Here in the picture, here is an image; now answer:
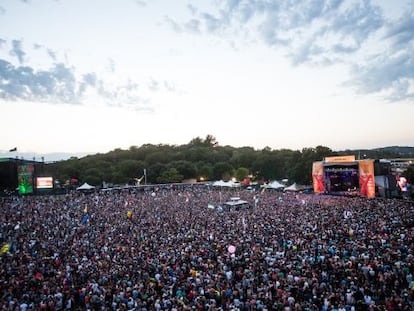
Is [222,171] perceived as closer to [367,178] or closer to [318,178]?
[318,178]

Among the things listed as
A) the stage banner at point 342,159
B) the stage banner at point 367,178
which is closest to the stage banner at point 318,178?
the stage banner at point 342,159

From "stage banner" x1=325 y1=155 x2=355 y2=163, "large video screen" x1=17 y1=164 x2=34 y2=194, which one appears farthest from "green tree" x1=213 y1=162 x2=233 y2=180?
"large video screen" x1=17 y1=164 x2=34 y2=194

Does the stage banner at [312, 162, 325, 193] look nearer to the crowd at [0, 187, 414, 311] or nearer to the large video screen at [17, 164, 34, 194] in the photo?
the crowd at [0, 187, 414, 311]

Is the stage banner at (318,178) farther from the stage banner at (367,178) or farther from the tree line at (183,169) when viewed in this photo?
the tree line at (183,169)

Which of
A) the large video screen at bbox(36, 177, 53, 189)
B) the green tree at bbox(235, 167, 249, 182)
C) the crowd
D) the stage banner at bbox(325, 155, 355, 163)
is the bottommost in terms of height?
the crowd

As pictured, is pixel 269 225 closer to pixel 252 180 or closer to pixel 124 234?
pixel 124 234

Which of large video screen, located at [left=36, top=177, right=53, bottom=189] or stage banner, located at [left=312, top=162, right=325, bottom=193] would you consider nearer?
stage banner, located at [left=312, top=162, right=325, bottom=193]

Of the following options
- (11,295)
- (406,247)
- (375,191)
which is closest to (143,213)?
(11,295)
